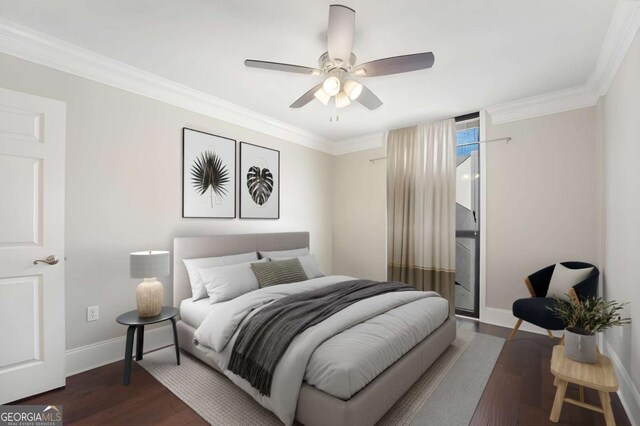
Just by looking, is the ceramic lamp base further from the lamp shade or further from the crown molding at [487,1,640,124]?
the crown molding at [487,1,640,124]

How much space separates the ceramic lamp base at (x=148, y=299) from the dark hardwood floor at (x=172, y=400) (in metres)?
0.50

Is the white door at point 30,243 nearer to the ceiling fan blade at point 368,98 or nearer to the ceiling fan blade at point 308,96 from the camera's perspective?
the ceiling fan blade at point 308,96

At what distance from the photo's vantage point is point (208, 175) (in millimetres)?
3486

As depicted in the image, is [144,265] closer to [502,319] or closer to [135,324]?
[135,324]

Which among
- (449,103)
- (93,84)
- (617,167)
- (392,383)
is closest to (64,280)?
(93,84)

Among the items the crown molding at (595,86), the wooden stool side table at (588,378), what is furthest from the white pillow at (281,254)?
the crown molding at (595,86)

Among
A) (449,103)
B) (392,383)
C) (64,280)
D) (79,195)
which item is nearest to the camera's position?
(392,383)

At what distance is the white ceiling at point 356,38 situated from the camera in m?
2.02

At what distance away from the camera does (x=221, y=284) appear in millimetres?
2852

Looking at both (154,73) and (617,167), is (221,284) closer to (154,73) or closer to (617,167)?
(154,73)

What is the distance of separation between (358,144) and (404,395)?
3.74 meters

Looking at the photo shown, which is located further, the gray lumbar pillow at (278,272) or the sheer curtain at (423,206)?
the sheer curtain at (423,206)

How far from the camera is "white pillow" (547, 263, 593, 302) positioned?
291 centimetres

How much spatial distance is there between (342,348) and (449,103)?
3.10m
